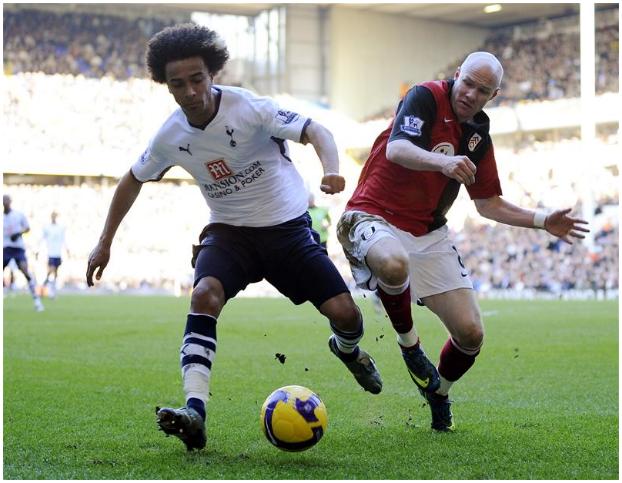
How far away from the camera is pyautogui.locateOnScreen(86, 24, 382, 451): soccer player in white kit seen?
5.95 meters

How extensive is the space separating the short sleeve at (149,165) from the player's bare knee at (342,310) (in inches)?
50.5

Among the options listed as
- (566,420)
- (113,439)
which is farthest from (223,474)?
(566,420)

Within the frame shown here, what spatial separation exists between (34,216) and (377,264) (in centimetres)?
3639

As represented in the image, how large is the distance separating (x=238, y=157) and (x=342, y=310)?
111 centimetres

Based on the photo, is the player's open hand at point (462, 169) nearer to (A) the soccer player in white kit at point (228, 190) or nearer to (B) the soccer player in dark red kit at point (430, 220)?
(B) the soccer player in dark red kit at point (430, 220)

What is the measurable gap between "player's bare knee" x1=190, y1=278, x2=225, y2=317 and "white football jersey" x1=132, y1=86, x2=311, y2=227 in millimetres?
521

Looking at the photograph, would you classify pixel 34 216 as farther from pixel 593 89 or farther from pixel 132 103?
pixel 593 89

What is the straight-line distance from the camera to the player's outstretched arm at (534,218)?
6.53 metres

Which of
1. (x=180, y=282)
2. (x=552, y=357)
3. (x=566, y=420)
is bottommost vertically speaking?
(x=180, y=282)

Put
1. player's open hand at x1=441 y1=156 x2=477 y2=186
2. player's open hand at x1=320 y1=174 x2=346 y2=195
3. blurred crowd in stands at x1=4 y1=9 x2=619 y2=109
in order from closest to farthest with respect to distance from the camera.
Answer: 1. player's open hand at x1=320 y1=174 x2=346 y2=195
2. player's open hand at x1=441 y1=156 x2=477 y2=186
3. blurred crowd in stands at x1=4 y1=9 x2=619 y2=109

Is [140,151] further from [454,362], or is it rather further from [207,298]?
[207,298]

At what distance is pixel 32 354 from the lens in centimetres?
1206

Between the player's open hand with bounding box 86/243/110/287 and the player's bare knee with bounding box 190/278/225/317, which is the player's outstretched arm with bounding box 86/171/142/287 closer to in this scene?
the player's open hand with bounding box 86/243/110/287

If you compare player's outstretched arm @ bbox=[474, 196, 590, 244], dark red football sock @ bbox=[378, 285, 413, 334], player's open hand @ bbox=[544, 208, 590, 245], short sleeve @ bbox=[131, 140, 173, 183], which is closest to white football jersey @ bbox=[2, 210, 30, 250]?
short sleeve @ bbox=[131, 140, 173, 183]
